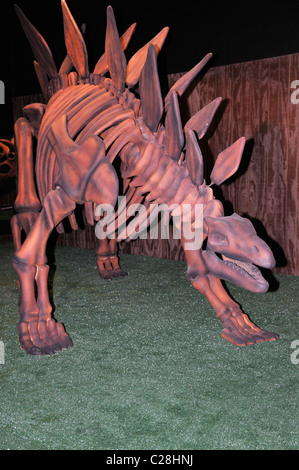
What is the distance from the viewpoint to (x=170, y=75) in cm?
396

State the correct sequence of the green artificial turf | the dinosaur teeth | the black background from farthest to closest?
the black background → the dinosaur teeth → the green artificial turf

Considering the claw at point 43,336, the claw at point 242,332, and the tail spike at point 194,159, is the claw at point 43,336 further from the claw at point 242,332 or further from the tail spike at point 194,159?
the tail spike at point 194,159

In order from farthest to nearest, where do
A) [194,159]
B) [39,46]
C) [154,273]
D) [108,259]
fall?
[154,273]
[108,259]
[39,46]
[194,159]

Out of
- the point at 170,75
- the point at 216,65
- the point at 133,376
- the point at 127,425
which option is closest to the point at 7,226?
the point at 170,75

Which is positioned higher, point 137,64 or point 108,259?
point 137,64

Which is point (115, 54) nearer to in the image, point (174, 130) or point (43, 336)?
point (174, 130)

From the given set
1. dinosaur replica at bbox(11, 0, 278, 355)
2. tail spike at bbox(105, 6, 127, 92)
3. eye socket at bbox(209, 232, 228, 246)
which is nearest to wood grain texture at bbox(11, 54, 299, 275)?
dinosaur replica at bbox(11, 0, 278, 355)

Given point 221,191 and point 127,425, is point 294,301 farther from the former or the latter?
point 127,425

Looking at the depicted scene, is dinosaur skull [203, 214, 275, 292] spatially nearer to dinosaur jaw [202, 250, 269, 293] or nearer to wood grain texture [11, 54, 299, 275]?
dinosaur jaw [202, 250, 269, 293]

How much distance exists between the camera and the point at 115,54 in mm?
2164

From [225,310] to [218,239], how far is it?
547mm

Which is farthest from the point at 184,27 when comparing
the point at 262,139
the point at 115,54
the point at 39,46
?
the point at 115,54

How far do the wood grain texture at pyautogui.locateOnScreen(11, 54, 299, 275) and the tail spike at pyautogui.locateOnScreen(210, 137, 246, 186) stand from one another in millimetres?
1760

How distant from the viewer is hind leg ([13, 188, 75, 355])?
221 centimetres
